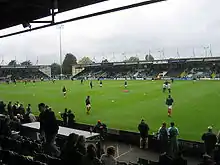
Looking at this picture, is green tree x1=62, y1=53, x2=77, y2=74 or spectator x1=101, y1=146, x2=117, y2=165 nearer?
spectator x1=101, y1=146, x2=117, y2=165

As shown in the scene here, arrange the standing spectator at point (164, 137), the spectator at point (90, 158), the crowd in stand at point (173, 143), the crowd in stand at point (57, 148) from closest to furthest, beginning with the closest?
the spectator at point (90, 158) < the crowd in stand at point (57, 148) < the crowd in stand at point (173, 143) < the standing spectator at point (164, 137)

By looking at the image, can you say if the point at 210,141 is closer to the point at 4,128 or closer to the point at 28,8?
the point at 4,128

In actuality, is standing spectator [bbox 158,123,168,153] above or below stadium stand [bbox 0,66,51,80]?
below

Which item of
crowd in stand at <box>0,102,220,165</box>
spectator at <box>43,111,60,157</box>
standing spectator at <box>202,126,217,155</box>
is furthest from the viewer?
standing spectator at <box>202,126,217,155</box>

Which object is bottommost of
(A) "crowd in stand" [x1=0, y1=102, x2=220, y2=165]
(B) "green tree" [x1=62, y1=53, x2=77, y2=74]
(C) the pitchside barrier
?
(C) the pitchside barrier

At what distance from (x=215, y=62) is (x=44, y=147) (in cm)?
7325

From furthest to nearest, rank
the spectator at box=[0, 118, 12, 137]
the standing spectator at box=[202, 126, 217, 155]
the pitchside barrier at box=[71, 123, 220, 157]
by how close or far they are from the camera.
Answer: the pitchside barrier at box=[71, 123, 220, 157] < the standing spectator at box=[202, 126, 217, 155] < the spectator at box=[0, 118, 12, 137]

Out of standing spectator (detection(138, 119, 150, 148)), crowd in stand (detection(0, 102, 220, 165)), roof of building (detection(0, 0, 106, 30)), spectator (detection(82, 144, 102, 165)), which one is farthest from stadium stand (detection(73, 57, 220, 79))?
spectator (detection(82, 144, 102, 165))

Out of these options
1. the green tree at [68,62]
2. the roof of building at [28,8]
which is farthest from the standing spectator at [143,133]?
the green tree at [68,62]

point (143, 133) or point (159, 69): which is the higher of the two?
point (159, 69)

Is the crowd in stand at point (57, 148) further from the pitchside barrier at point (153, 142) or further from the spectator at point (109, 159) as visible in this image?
the pitchside barrier at point (153, 142)

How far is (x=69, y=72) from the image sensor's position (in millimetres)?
116062

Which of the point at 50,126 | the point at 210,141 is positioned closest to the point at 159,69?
the point at 210,141

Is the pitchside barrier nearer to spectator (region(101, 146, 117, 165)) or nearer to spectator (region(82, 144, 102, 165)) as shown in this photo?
spectator (region(101, 146, 117, 165))
